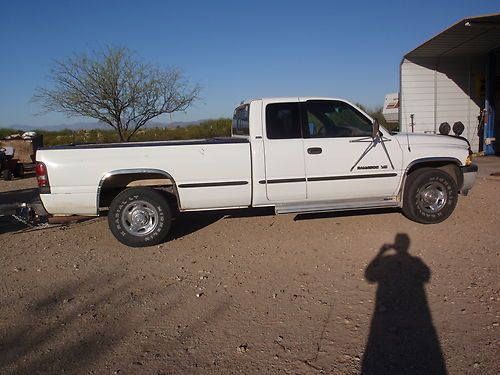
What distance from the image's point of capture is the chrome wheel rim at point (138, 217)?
5.76 metres

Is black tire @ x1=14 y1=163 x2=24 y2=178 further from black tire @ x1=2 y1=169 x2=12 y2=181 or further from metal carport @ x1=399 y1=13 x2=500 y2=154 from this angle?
metal carport @ x1=399 y1=13 x2=500 y2=154

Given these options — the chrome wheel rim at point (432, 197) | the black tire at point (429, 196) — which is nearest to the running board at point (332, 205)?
the black tire at point (429, 196)

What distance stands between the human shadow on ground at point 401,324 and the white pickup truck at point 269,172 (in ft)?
4.84

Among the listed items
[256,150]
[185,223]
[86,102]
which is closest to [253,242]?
[256,150]

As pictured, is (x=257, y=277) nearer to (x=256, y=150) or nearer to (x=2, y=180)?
(x=256, y=150)

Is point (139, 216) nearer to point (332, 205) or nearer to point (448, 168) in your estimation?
point (332, 205)

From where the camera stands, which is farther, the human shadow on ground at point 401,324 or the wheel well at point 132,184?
the wheel well at point 132,184

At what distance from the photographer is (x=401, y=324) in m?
3.46

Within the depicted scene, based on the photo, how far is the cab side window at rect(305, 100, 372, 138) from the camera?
6035 mm

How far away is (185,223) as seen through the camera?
23.4 ft

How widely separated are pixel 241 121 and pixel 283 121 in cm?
99

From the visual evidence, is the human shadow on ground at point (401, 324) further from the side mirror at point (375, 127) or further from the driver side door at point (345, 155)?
the side mirror at point (375, 127)

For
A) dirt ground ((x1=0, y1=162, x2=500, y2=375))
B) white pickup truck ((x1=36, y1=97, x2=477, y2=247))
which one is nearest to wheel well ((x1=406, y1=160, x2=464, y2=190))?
white pickup truck ((x1=36, y1=97, x2=477, y2=247))

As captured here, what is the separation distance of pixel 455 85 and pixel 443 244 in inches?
468
